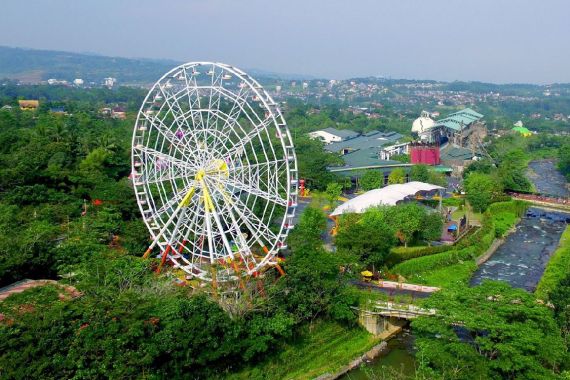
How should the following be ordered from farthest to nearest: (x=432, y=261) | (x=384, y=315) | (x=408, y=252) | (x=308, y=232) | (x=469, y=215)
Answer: (x=469, y=215) < (x=408, y=252) < (x=432, y=261) < (x=308, y=232) < (x=384, y=315)

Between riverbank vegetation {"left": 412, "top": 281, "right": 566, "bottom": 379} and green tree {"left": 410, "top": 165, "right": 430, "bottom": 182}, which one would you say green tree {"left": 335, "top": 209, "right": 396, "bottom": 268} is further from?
green tree {"left": 410, "top": 165, "right": 430, "bottom": 182}

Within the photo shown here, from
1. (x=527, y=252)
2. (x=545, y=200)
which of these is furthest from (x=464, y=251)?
(x=545, y=200)

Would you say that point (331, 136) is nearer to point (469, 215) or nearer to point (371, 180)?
point (371, 180)

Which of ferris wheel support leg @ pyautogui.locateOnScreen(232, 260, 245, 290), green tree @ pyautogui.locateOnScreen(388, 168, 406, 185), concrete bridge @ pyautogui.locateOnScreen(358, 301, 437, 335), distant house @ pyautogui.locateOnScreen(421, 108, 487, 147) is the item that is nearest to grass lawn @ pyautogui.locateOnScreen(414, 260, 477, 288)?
concrete bridge @ pyautogui.locateOnScreen(358, 301, 437, 335)

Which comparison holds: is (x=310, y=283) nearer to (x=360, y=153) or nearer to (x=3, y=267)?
(x=3, y=267)

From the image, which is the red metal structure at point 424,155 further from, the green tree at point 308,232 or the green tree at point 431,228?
the green tree at point 308,232

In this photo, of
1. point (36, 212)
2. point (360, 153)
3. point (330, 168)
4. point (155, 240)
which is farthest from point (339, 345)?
point (360, 153)
